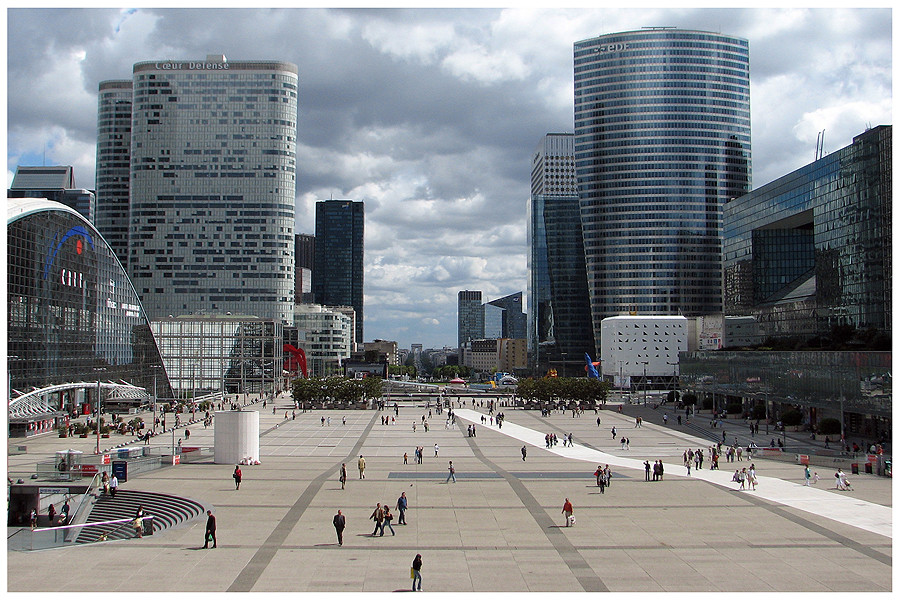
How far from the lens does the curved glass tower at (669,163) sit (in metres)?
186

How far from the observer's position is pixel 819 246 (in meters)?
104

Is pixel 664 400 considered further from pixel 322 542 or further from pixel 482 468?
pixel 322 542

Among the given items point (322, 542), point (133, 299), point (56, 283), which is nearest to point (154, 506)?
point (322, 542)

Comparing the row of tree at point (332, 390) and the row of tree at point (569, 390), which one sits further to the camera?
the row of tree at point (332, 390)

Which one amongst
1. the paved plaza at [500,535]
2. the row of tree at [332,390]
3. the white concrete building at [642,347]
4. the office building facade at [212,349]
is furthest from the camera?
the white concrete building at [642,347]

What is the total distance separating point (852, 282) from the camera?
318 feet

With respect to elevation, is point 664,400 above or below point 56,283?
below

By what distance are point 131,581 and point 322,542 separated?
696 centimetres

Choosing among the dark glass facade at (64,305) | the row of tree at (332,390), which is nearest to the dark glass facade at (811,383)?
the row of tree at (332,390)

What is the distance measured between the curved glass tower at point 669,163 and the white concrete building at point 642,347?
12.9 metres

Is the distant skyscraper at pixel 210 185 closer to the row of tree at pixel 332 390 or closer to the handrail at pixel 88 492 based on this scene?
the row of tree at pixel 332 390

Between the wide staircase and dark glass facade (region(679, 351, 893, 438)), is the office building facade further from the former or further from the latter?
the wide staircase

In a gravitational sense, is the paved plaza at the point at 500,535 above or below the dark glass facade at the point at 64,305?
below

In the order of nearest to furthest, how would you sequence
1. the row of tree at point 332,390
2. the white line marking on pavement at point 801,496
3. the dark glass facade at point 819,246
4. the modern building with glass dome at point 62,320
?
the white line marking on pavement at point 801,496, the modern building with glass dome at point 62,320, the dark glass facade at point 819,246, the row of tree at point 332,390
